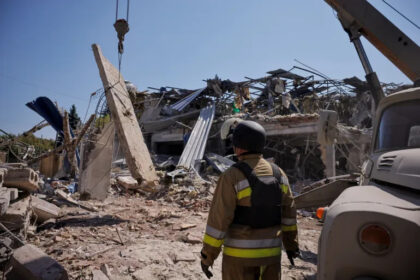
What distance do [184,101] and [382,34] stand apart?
10943 millimetres

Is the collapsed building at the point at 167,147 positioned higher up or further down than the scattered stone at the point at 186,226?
higher up

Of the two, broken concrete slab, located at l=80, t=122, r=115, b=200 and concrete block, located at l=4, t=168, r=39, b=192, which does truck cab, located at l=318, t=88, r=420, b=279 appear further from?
broken concrete slab, located at l=80, t=122, r=115, b=200

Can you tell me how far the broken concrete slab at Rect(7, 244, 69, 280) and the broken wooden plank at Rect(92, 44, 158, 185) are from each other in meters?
2.54

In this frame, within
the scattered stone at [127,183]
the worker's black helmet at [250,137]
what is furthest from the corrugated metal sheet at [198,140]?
the worker's black helmet at [250,137]

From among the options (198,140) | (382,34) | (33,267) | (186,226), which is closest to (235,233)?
(33,267)

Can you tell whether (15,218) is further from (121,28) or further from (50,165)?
(50,165)

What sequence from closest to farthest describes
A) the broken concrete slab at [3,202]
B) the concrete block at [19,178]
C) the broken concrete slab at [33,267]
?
the broken concrete slab at [33,267], the broken concrete slab at [3,202], the concrete block at [19,178]

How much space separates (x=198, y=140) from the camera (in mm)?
11828

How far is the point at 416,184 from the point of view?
151cm

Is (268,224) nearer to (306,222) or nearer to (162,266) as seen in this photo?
(162,266)

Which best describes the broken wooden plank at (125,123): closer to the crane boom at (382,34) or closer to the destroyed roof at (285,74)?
the crane boom at (382,34)

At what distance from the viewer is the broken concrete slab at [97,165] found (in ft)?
19.2

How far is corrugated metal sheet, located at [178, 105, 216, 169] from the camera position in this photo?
10.7 m

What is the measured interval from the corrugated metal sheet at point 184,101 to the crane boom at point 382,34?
9846 millimetres
